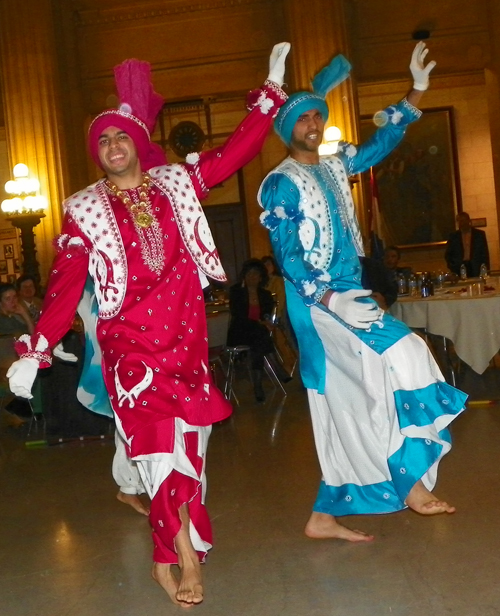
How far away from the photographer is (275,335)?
8.59 meters

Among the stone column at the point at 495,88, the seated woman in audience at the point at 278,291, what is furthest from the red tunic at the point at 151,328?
the stone column at the point at 495,88

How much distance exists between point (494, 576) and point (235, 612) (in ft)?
2.53

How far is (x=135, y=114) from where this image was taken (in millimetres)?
3373

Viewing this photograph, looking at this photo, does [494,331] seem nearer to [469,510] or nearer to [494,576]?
[469,510]

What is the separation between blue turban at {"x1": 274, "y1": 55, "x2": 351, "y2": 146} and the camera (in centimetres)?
361

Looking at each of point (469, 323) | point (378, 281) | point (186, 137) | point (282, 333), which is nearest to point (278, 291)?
point (282, 333)

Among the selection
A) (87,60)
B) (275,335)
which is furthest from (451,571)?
(87,60)

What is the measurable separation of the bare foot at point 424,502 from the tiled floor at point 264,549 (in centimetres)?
12

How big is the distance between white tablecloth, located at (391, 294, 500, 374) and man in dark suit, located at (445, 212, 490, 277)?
3267 mm

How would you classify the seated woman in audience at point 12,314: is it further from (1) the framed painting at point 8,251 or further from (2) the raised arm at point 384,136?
(1) the framed painting at point 8,251

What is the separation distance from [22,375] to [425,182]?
1201 centimetres

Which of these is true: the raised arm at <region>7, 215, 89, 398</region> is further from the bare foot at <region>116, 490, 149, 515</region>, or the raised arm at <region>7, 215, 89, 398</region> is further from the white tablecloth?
the white tablecloth

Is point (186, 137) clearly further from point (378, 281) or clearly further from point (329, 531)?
point (329, 531)

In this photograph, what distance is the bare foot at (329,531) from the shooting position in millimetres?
3486
